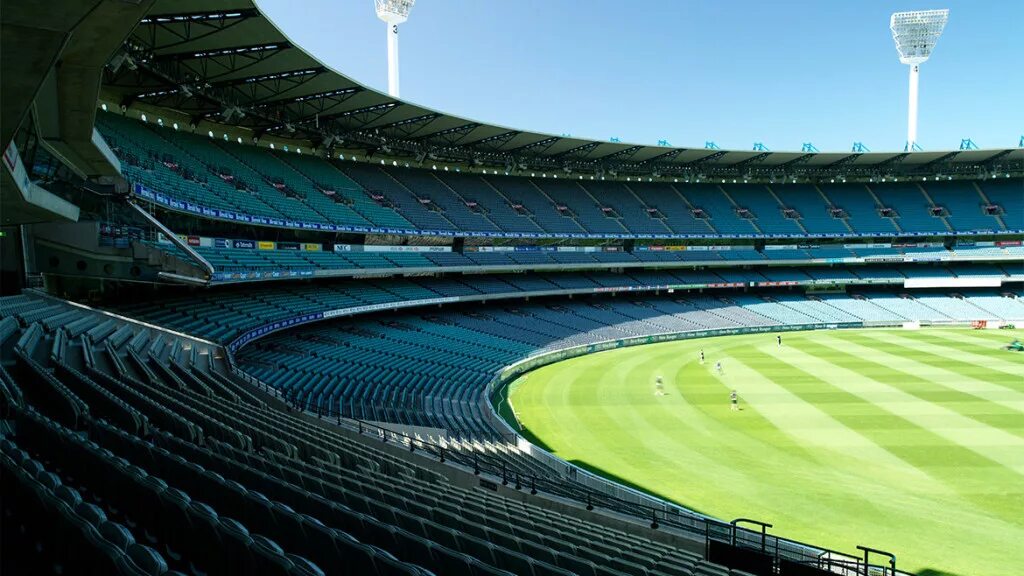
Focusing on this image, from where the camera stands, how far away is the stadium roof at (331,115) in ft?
69.0

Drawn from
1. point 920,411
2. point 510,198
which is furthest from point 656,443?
point 510,198

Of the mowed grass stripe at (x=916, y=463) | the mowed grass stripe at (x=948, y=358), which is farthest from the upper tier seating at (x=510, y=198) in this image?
the mowed grass stripe at (x=916, y=463)

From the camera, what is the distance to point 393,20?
51156 millimetres

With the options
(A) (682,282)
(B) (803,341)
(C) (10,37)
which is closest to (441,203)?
(A) (682,282)

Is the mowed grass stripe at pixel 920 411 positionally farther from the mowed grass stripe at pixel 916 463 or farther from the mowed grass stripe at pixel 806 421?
the mowed grass stripe at pixel 806 421

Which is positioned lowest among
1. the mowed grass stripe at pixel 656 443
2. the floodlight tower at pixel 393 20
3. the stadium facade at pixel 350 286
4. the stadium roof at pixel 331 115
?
the mowed grass stripe at pixel 656 443

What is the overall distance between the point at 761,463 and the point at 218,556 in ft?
57.8

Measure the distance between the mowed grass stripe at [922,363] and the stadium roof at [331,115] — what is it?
2012 centimetres

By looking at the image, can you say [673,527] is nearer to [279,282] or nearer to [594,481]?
[594,481]

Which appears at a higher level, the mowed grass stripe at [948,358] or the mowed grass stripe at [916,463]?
the mowed grass stripe at [948,358]

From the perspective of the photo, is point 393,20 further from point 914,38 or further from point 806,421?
point 914,38

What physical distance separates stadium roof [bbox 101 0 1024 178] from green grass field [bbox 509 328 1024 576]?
18.3m

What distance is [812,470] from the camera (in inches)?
684

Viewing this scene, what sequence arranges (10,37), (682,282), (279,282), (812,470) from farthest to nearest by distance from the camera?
(682,282), (279,282), (812,470), (10,37)
